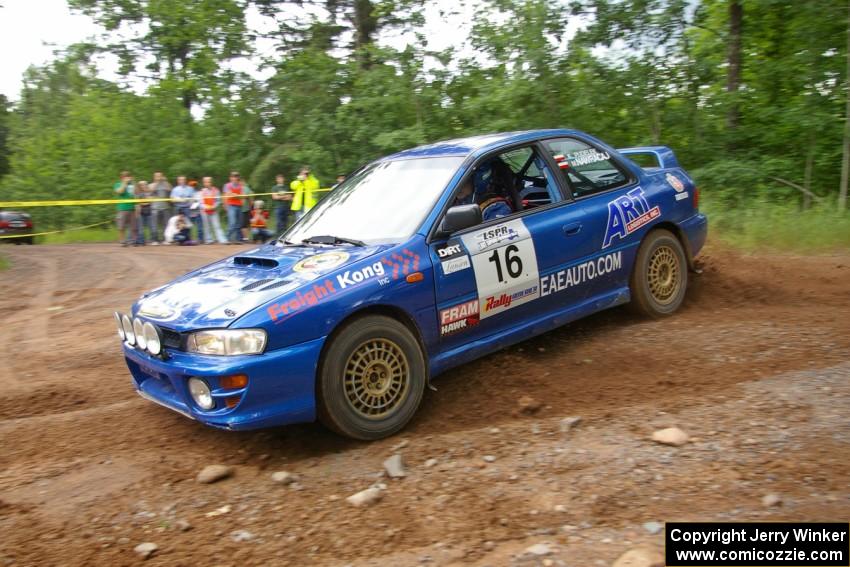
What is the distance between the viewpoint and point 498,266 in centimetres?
Result: 496

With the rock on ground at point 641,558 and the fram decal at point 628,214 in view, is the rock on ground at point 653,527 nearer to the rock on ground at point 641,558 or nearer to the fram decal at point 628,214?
the rock on ground at point 641,558

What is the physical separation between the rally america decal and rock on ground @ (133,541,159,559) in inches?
91.7

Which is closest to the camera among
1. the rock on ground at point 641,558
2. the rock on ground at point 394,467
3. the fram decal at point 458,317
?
the rock on ground at point 641,558

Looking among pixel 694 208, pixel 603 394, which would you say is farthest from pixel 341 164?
pixel 603 394

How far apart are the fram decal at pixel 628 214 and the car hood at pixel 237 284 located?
2.10 metres

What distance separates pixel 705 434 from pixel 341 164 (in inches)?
731

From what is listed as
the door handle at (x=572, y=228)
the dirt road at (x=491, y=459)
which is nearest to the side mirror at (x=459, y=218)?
the door handle at (x=572, y=228)

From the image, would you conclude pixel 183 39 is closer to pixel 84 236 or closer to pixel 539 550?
pixel 84 236

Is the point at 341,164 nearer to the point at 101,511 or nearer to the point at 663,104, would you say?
the point at 663,104

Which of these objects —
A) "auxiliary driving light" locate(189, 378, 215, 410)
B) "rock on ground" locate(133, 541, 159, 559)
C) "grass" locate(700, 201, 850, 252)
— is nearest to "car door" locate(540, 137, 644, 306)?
"auxiliary driving light" locate(189, 378, 215, 410)

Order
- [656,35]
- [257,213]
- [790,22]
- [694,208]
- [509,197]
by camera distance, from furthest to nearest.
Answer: [257,213]
[656,35]
[790,22]
[694,208]
[509,197]

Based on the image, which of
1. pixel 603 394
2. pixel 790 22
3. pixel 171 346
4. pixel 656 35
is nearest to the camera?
pixel 171 346

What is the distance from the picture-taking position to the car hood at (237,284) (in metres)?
4.04

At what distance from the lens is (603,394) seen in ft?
15.5
